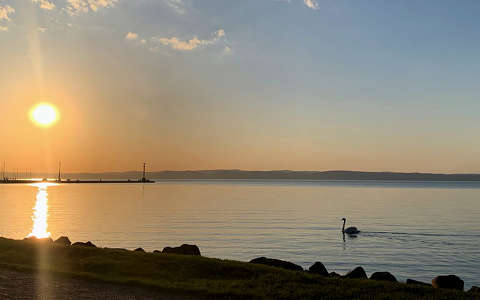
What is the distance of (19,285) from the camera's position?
58.7ft

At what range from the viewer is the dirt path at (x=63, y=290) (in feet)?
54.1

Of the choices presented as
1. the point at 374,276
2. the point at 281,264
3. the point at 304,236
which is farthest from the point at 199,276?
the point at 304,236

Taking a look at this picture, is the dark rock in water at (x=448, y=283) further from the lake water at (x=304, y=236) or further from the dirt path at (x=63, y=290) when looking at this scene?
the dirt path at (x=63, y=290)

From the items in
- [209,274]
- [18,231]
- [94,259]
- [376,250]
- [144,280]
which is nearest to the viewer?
[144,280]

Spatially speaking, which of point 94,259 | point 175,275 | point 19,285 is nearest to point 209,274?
point 175,275

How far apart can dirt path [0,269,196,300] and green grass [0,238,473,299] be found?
792mm

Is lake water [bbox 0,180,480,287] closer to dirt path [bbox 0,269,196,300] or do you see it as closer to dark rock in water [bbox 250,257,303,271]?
dark rock in water [bbox 250,257,303,271]

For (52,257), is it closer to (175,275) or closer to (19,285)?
(19,285)

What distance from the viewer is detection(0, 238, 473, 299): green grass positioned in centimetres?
1717

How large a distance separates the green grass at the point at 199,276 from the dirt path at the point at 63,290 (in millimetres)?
792

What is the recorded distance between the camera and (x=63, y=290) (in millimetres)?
17359

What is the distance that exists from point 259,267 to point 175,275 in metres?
4.09

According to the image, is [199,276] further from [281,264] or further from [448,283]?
[448,283]

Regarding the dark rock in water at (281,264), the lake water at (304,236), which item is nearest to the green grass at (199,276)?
the dark rock in water at (281,264)
